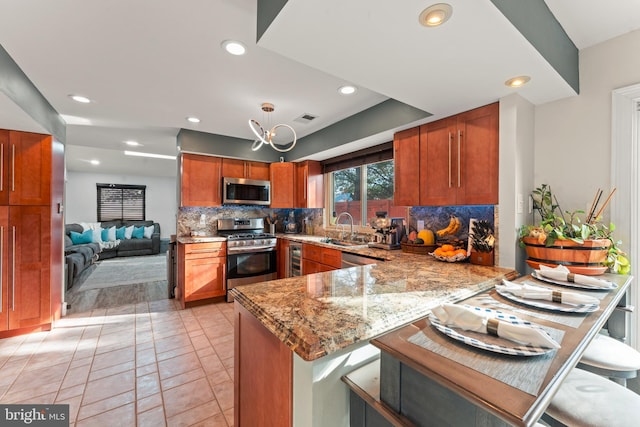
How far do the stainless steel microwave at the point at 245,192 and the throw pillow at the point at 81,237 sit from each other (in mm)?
4985

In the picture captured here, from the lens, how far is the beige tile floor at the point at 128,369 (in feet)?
5.74

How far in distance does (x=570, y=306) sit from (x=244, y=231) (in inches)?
162

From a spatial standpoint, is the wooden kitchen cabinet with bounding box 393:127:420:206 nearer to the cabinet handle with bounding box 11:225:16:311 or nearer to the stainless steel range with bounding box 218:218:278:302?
the stainless steel range with bounding box 218:218:278:302

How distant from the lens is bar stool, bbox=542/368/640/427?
2.80ft

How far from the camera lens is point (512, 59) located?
1466 mm

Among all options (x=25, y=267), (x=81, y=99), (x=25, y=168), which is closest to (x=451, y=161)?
(x=81, y=99)

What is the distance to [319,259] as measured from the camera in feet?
11.1

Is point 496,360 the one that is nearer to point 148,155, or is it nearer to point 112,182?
point 148,155

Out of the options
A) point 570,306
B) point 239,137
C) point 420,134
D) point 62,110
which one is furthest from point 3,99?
point 570,306

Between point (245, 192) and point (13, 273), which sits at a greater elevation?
point (245, 192)

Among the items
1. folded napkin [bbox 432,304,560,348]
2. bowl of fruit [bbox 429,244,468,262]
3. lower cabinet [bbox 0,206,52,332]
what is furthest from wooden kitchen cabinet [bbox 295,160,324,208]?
folded napkin [bbox 432,304,560,348]

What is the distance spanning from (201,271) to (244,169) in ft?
5.38

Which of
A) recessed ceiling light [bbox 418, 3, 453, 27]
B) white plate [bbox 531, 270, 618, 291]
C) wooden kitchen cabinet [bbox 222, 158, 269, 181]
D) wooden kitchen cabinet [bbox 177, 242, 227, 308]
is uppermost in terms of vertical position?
recessed ceiling light [bbox 418, 3, 453, 27]

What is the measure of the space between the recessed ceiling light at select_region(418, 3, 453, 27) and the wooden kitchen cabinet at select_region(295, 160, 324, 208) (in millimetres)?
3185
